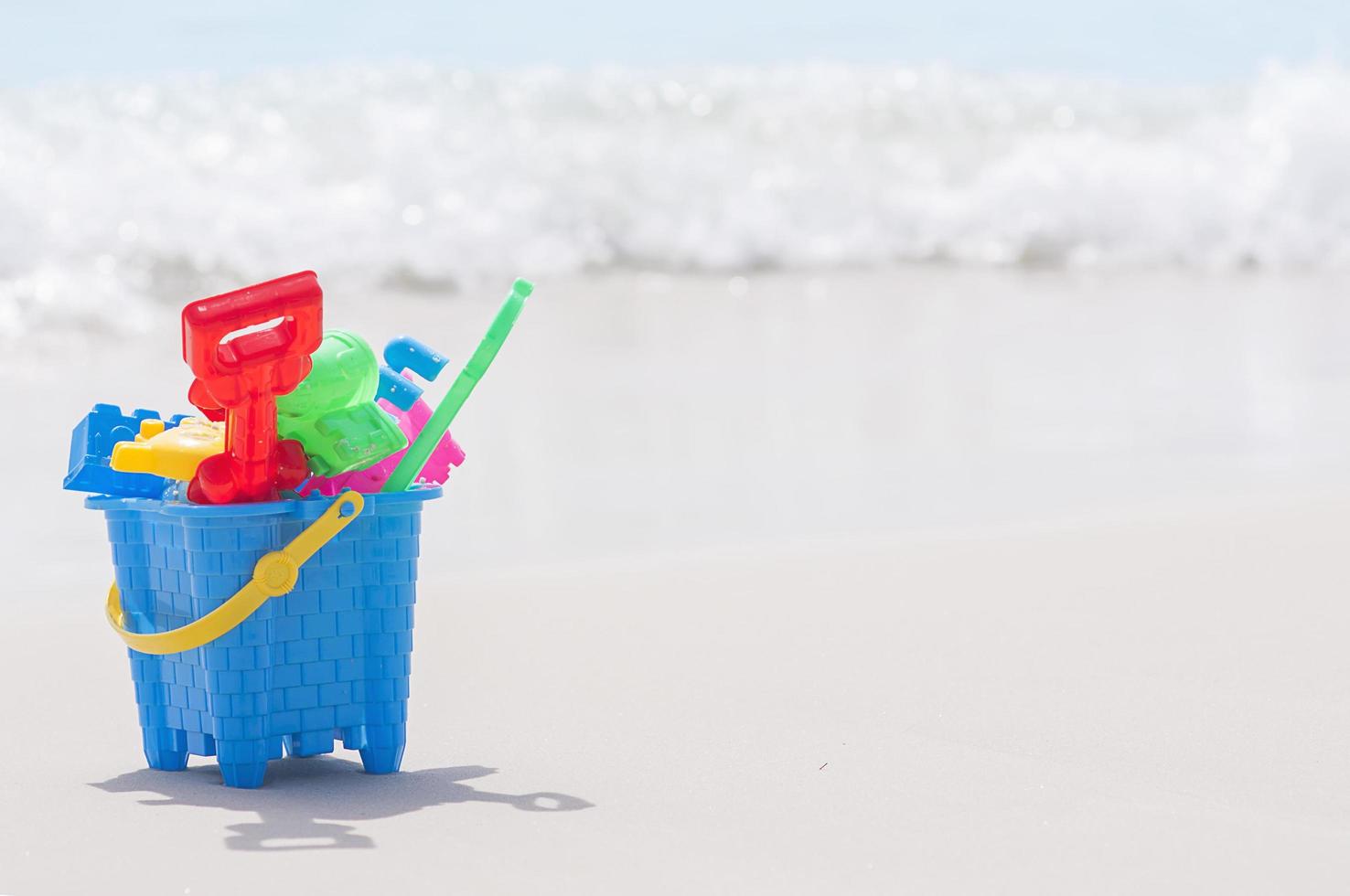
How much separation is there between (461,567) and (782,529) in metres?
0.78

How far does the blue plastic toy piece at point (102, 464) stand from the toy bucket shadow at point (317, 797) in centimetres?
37

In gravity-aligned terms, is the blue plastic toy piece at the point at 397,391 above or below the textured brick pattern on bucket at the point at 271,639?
above

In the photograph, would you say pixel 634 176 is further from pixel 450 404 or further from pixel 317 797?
pixel 317 797

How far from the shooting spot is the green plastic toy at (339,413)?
204cm

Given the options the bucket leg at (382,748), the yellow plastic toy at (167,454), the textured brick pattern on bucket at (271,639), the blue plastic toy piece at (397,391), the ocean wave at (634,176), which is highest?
the ocean wave at (634,176)

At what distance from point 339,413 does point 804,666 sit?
97cm

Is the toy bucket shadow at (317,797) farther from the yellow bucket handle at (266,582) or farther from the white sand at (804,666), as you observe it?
the yellow bucket handle at (266,582)

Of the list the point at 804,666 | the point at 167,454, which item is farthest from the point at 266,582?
the point at 804,666

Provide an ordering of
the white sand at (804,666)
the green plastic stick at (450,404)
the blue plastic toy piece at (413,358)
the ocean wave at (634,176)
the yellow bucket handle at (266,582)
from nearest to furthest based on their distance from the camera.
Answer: the white sand at (804,666), the yellow bucket handle at (266,582), the green plastic stick at (450,404), the blue plastic toy piece at (413,358), the ocean wave at (634,176)

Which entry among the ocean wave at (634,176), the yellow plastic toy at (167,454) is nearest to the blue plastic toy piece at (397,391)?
the yellow plastic toy at (167,454)

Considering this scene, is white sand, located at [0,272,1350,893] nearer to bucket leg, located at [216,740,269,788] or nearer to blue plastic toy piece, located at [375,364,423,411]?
bucket leg, located at [216,740,269,788]

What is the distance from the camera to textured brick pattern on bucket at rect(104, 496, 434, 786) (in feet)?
6.61

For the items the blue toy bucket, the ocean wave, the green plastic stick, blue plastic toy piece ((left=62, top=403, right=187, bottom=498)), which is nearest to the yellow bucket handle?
the blue toy bucket

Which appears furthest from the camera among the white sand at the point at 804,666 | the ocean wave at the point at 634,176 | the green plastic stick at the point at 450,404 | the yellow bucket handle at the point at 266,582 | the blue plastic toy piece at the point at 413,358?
the ocean wave at the point at 634,176
